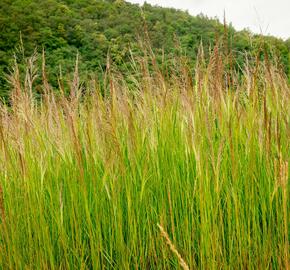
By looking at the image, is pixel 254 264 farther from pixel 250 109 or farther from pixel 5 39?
pixel 5 39

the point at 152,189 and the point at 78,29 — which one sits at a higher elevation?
the point at 78,29

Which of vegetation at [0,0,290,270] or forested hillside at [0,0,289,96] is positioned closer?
vegetation at [0,0,290,270]

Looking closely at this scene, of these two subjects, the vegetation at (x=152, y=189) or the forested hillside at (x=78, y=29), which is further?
the forested hillside at (x=78, y=29)

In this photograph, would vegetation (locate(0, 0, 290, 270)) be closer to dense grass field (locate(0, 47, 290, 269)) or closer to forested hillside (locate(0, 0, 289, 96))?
dense grass field (locate(0, 47, 290, 269))

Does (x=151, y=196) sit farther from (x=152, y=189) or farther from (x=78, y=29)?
(x=78, y=29)

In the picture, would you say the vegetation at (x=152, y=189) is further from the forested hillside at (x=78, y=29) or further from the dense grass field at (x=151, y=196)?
the forested hillside at (x=78, y=29)

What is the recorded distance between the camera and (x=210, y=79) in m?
2.49

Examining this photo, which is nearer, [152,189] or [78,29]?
[152,189]

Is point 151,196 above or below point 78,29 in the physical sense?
below

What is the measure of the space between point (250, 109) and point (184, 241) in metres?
0.78

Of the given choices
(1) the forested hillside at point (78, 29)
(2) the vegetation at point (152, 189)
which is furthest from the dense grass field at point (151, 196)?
(1) the forested hillside at point (78, 29)

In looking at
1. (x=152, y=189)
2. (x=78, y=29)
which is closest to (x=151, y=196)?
(x=152, y=189)

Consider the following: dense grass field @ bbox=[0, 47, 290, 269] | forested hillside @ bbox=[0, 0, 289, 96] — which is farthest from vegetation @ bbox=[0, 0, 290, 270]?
forested hillside @ bbox=[0, 0, 289, 96]

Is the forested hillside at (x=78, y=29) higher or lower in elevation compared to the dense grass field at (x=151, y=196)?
higher
